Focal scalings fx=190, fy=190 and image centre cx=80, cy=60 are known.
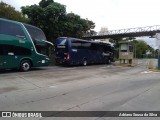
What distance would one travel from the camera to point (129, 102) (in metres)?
6.61

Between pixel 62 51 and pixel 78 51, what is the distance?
72.9 inches

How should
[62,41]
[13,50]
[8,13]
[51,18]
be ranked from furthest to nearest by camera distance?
[8,13] → [51,18] → [62,41] → [13,50]

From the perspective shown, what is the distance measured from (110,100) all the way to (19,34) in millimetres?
9059

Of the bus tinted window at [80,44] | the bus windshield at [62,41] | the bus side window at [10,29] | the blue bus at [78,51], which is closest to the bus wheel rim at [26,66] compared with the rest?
the bus side window at [10,29]

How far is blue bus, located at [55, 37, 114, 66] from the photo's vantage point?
19.6 m

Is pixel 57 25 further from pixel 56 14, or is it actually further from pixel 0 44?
pixel 0 44

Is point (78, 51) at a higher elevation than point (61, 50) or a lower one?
lower

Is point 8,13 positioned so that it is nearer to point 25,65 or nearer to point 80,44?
point 80,44

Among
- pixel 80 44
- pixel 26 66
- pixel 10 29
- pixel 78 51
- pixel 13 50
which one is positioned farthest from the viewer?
pixel 80 44

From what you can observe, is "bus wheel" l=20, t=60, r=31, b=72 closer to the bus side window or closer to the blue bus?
the bus side window

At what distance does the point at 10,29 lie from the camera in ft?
42.7

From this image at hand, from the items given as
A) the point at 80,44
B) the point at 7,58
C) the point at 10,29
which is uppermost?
the point at 10,29

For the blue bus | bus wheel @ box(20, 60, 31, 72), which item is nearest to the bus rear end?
the blue bus

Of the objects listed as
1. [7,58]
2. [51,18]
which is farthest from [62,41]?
[7,58]
